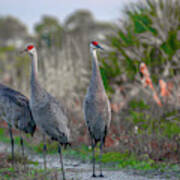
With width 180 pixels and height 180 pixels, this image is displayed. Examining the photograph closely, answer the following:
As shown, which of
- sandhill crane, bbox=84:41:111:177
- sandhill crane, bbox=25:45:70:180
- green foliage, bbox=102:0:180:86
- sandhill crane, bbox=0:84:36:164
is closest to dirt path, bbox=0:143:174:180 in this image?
sandhill crane, bbox=84:41:111:177

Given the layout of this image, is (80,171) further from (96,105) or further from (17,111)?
(17,111)

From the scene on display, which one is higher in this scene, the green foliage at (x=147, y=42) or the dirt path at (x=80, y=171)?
the green foliage at (x=147, y=42)

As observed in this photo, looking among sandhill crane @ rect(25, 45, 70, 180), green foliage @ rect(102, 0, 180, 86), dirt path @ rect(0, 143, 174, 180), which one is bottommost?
dirt path @ rect(0, 143, 174, 180)

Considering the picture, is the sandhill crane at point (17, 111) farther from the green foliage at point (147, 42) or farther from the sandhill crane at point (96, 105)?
the green foliage at point (147, 42)

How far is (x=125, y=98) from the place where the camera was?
9078 millimetres

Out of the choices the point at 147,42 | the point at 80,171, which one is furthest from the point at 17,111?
the point at 147,42

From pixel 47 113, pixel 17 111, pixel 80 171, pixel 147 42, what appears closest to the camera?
pixel 47 113

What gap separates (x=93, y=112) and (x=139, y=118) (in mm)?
2540

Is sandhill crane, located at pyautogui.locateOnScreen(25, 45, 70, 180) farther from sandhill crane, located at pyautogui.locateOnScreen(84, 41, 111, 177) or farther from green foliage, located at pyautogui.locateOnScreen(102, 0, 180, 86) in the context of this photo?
green foliage, located at pyautogui.locateOnScreen(102, 0, 180, 86)

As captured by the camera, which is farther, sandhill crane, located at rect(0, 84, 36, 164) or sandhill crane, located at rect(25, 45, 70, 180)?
sandhill crane, located at rect(0, 84, 36, 164)

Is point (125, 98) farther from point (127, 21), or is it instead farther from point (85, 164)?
point (85, 164)

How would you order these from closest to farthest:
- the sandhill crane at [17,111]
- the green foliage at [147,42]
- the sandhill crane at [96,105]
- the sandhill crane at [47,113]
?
1. the sandhill crane at [47,113]
2. the sandhill crane at [96,105]
3. the sandhill crane at [17,111]
4. the green foliage at [147,42]

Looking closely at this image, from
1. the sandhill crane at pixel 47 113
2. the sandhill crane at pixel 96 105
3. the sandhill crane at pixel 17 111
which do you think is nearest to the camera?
the sandhill crane at pixel 47 113

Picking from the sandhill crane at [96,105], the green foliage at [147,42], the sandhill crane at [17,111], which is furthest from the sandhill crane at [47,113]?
the green foliage at [147,42]
